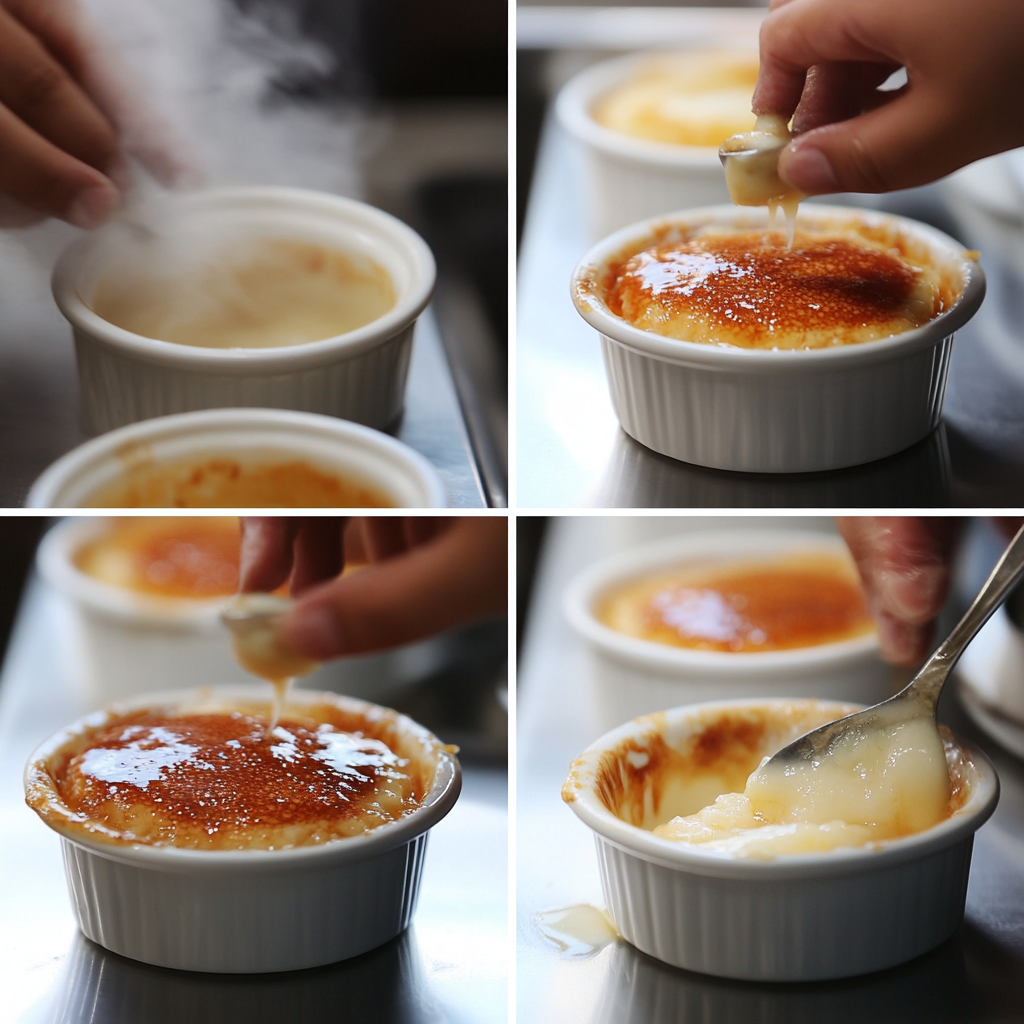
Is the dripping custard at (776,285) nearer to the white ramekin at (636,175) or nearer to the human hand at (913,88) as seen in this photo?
the human hand at (913,88)

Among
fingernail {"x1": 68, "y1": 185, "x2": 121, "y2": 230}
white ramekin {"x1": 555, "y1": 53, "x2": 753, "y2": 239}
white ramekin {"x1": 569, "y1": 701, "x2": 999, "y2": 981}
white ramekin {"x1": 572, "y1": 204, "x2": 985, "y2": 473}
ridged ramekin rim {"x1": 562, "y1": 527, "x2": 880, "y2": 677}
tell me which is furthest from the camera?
white ramekin {"x1": 555, "y1": 53, "x2": 753, "y2": 239}

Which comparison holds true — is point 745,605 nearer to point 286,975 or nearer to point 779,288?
point 779,288

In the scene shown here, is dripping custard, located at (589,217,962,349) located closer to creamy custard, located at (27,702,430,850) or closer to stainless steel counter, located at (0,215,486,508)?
stainless steel counter, located at (0,215,486,508)

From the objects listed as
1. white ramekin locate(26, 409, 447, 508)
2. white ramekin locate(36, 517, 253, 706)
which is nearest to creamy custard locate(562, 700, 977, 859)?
white ramekin locate(26, 409, 447, 508)

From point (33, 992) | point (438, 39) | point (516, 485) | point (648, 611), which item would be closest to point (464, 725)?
point (648, 611)

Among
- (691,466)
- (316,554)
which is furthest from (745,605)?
(316,554)
